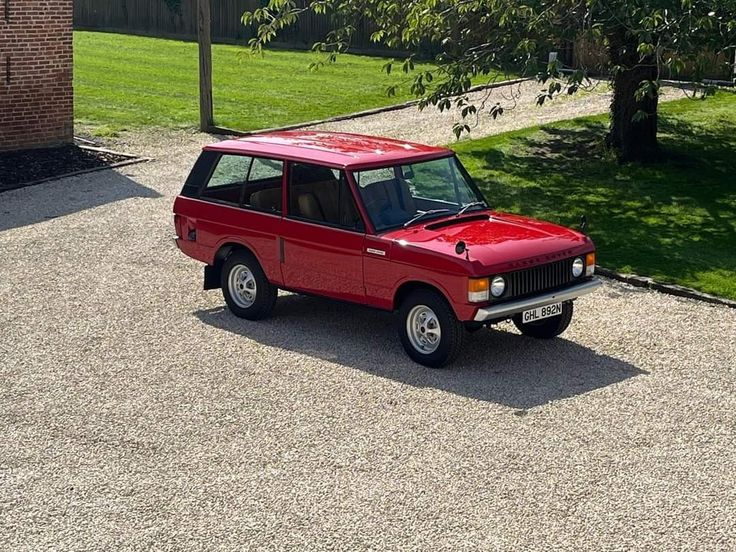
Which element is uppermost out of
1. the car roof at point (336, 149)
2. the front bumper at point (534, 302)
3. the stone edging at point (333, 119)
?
the car roof at point (336, 149)

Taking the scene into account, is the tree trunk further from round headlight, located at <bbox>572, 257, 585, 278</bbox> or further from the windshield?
round headlight, located at <bbox>572, 257, 585, 278</bbox>

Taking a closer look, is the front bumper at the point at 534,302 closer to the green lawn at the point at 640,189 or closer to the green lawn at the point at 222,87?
the green lawn at the point at 640,189

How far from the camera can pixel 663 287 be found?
14.0 m

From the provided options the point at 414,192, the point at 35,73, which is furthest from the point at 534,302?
the point at 35,73

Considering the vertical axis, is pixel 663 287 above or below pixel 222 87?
below

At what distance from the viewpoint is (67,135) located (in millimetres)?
22578

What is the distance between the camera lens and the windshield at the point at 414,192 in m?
11.7

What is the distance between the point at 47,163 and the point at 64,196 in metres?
2.42

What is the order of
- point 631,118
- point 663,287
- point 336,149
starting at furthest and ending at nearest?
point 631,118 < point 663,287 < point 336,149

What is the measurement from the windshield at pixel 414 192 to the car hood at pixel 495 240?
200 mm

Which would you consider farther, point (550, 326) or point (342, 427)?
point (550, 326)

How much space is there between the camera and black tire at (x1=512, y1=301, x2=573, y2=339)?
11.8m

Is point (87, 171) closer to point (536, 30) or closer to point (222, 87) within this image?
point (536, 30)

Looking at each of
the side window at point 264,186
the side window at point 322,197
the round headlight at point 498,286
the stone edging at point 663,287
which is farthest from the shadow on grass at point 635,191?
the side window at point 264,186
